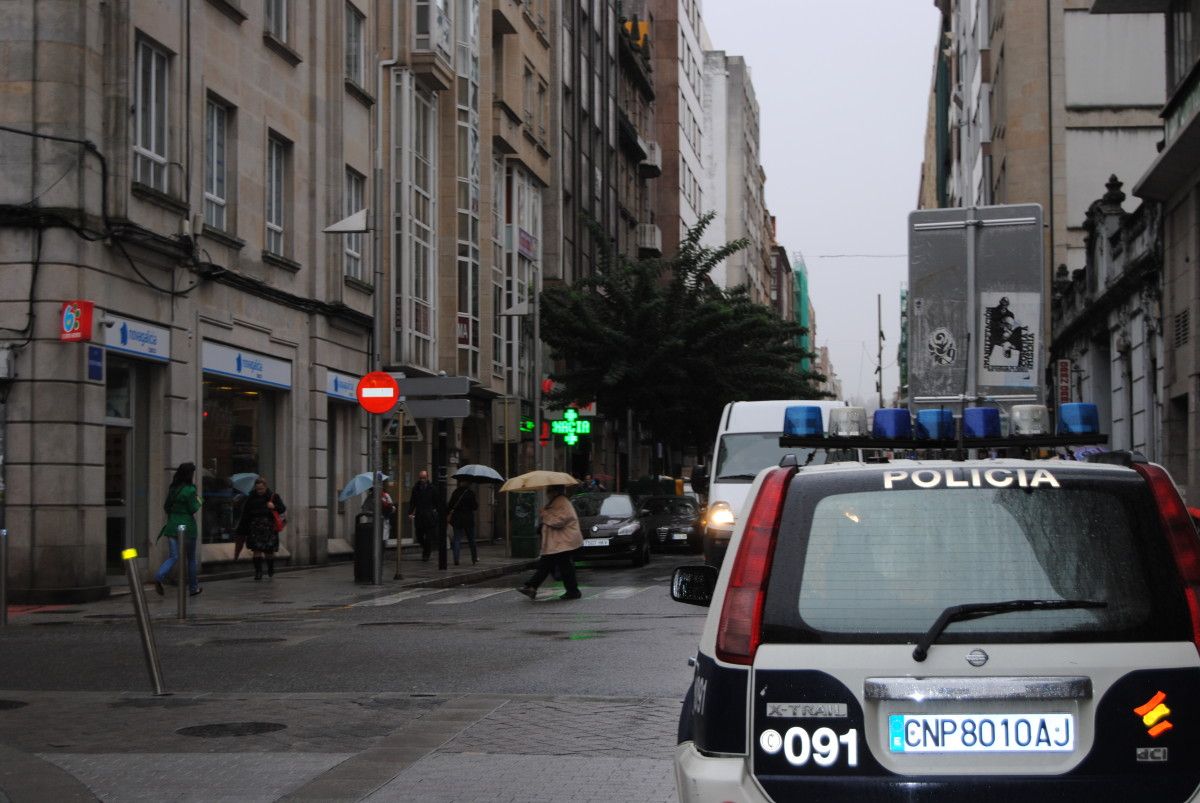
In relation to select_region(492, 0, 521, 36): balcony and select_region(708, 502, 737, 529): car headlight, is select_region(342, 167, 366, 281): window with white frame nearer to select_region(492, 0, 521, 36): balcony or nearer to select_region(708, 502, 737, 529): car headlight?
select_region(708, 502, 737, 529): car headlight

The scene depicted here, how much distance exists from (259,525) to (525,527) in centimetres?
905

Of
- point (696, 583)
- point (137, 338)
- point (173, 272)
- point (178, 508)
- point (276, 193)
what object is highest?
point (276, 193)

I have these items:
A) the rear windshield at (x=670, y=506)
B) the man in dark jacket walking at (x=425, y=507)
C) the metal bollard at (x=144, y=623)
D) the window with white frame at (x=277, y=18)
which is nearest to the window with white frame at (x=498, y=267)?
the rear windshield at (x=670, y=506)

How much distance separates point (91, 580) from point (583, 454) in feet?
123

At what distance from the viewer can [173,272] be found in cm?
2214

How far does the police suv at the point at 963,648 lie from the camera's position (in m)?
4.08

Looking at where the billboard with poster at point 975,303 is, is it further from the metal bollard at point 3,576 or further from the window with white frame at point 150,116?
the window with white frame at point 150,116

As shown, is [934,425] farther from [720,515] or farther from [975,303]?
[720,515]

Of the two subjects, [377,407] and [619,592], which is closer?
[619,592]

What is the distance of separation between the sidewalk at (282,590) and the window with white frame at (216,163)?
5.23 m

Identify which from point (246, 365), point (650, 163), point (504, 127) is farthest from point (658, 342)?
point (650, 163)

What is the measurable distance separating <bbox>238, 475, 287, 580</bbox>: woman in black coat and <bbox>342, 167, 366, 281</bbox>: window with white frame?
773 cm

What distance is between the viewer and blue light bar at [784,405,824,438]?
17.4 feet

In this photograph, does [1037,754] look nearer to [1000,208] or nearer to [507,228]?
[1000,208]
